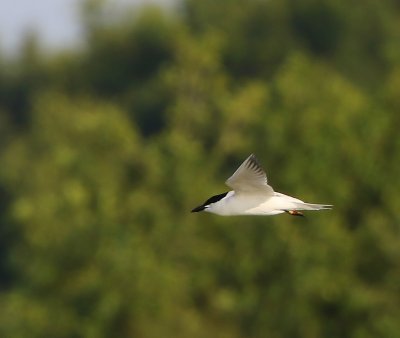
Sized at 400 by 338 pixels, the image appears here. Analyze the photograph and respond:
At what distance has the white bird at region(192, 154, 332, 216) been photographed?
439 inches

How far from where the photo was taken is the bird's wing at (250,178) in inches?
434

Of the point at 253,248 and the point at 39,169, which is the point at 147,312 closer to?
the point at 253,248

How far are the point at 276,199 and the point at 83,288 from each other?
17556 mm

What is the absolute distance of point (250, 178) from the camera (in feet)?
36.8

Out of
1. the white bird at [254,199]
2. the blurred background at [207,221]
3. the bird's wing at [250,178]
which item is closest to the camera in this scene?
the bird's wing at [250,178]

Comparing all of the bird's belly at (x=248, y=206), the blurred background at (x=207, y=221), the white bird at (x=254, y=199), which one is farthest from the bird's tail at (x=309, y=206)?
the blurred background at (x=207, y=221)

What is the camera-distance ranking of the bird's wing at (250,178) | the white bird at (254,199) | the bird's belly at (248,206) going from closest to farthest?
the bird's wing at (250,178), the white bird at (254,199), the bird's belly at (248,206)

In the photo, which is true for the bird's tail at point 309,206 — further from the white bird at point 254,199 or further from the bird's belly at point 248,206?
the bird's belly at point 248,206

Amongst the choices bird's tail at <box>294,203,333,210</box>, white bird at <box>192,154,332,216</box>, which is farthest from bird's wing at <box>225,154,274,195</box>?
bird's tail at <box>294,203,333,210</box>

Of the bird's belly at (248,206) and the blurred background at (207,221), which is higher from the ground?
the blurred background at (207,221)

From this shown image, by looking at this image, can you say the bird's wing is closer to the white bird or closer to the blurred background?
the white bird

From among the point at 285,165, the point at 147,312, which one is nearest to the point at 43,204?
the point at 285,165

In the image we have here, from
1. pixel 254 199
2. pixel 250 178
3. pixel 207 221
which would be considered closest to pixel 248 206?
pixel 254 199

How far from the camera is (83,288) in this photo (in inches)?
1134
